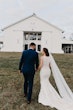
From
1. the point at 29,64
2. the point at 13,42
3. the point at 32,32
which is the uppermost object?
the point at 32,32

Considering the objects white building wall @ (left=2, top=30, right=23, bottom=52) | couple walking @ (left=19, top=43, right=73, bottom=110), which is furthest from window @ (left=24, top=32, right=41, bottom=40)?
couple walking @ (left=19, top=43, right=73, bottom=110)

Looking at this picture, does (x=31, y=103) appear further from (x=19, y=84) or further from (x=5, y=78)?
(x=5, y=78)

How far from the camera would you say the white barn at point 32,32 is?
64.6 metres

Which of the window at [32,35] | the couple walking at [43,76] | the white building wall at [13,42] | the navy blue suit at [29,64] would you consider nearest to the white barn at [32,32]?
the white building wall at [13,42]

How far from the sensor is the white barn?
64.6 m

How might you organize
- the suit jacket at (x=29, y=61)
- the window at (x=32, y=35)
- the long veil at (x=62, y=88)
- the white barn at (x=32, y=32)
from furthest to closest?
the window at (x=32, y=35)
the white barn at (x=32, y=32)
the long veil at (x=62, y=88)
the suit jacket at (x=29, y=61)

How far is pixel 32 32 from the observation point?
66688 mm

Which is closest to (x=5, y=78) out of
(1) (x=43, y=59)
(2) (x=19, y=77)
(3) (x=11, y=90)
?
(2) (x=19, y=77)

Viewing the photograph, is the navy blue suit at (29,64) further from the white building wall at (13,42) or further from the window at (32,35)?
the window at (32,35)

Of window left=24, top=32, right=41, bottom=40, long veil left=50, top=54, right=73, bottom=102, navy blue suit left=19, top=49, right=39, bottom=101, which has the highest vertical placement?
window left=24, top=32, right=41, bottom=40

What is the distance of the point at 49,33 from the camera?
65625mm

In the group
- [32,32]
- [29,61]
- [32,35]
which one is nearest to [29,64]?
[29,61]

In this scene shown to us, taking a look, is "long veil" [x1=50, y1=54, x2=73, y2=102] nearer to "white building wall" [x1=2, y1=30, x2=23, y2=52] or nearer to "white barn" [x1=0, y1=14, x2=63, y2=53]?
"white barn" [x1=0, y1=14, x2=63, y2=53]

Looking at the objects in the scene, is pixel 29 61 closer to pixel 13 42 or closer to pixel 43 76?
pixel 43 76
